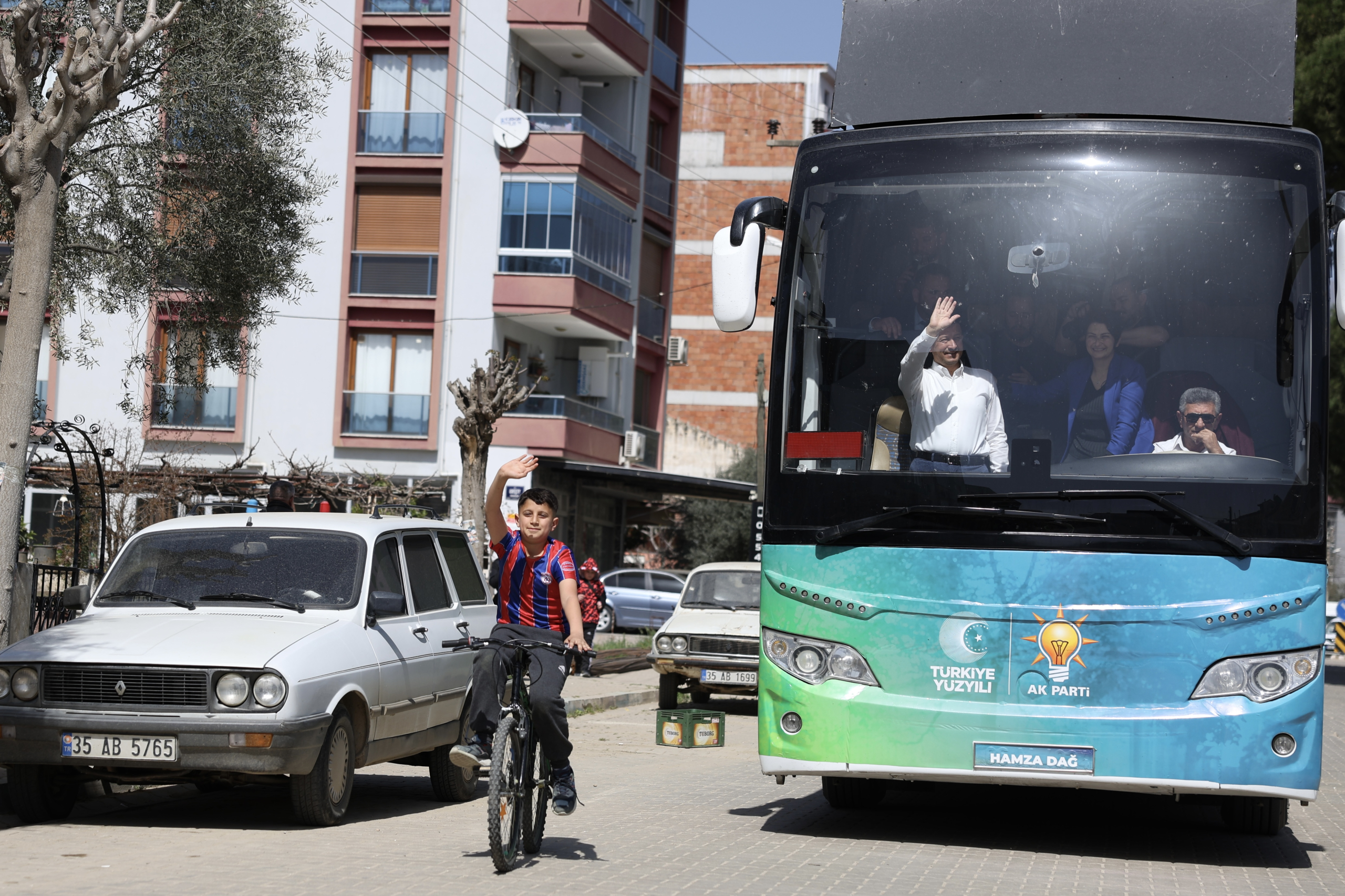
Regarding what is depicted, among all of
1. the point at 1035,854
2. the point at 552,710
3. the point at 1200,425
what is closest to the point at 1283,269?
the point at 1200,425

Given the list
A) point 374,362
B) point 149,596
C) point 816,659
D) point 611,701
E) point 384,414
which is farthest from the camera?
point 374,362

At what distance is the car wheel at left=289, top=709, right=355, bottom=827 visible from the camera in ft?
28.8

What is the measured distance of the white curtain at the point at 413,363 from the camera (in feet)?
124

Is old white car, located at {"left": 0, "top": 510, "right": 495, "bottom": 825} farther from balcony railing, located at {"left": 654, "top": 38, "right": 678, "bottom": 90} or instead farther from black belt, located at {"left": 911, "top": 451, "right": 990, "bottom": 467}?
balcony railing, located at {"left": 654, "top": 38, "right": 678, "bottom": 90}

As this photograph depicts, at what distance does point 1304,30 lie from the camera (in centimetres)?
3559

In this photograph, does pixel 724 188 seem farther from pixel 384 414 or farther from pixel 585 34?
pixel 384 414

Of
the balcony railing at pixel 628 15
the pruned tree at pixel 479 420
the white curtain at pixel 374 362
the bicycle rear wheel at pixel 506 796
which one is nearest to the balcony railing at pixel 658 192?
the balcony railing at pixel 628 15

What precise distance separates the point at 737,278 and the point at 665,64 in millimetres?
37816

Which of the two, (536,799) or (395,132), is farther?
(395,132)

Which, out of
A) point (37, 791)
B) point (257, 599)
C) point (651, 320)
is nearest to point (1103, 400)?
point (257, 599)

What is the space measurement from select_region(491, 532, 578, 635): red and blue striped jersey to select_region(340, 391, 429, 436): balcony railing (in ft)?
97.5

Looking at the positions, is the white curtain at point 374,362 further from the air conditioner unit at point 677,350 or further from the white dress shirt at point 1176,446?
the white dress shirt at point 1176,446

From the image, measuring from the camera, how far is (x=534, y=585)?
26.3ft

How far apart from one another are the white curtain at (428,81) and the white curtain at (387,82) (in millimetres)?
296
